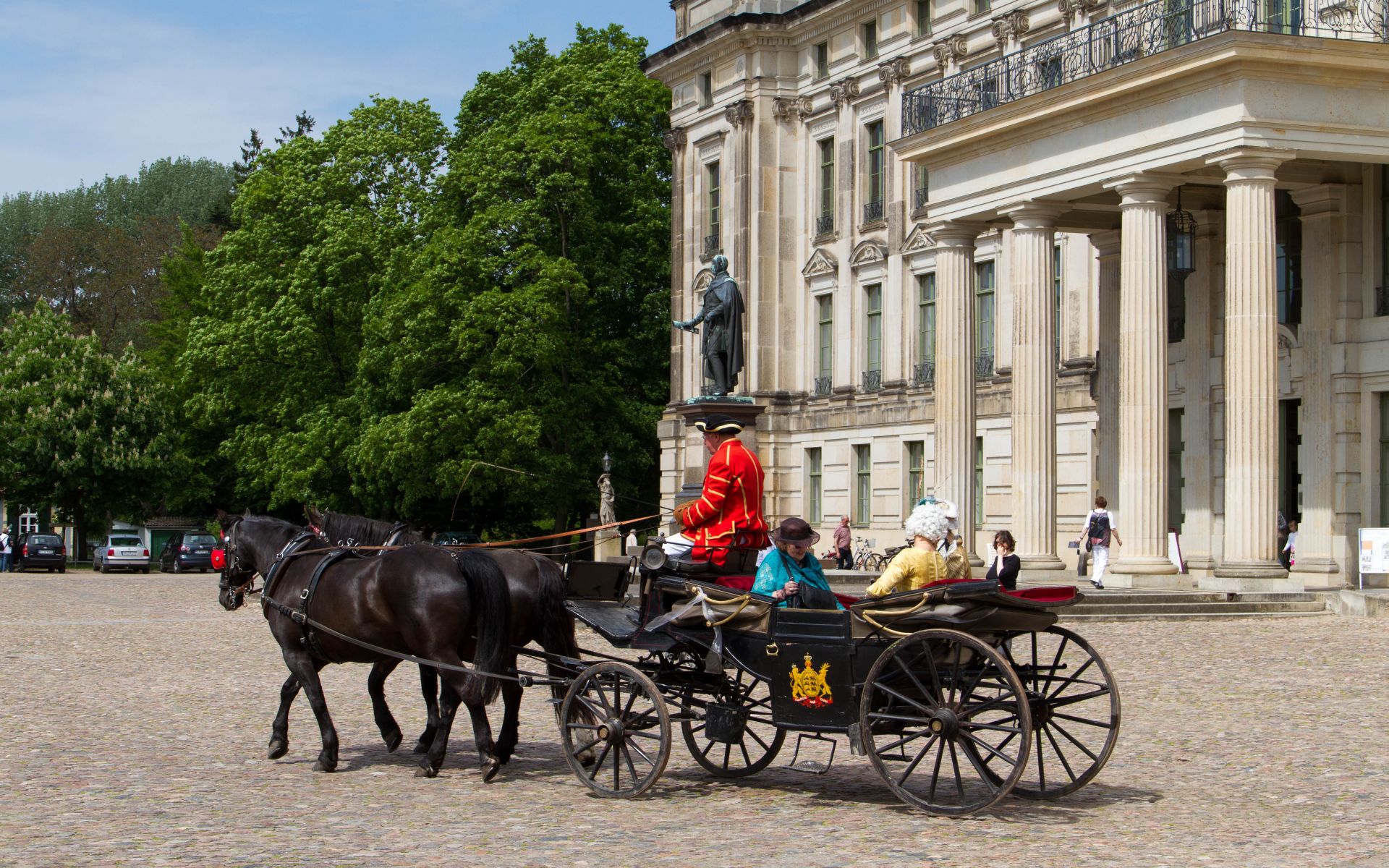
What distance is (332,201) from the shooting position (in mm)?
54156

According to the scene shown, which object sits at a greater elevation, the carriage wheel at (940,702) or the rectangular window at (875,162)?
the rectangular window at (875,162)

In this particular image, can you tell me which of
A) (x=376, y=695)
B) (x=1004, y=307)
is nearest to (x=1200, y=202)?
(x=1004, y=307)

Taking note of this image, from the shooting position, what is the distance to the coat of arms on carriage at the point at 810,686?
31.9ft

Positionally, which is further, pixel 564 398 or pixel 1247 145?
pixel 564 398

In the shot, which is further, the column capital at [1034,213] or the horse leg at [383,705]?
the column capital at [1034,213]

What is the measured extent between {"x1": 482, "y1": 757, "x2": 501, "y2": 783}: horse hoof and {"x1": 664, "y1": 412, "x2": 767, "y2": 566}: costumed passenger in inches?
66.5

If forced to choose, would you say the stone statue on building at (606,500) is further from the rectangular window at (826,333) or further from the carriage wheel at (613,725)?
the carriage wheel at (613,725)

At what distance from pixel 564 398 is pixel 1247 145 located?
2529 cm

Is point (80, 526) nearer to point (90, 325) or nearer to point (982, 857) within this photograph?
point (90, 325)

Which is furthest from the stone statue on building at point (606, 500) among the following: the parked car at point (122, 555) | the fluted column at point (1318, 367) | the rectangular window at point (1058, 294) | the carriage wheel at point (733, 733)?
the carriage wheel at point (733, 733)

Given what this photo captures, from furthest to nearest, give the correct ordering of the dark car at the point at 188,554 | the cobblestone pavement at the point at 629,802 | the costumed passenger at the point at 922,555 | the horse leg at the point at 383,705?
the dark car at the point at 188,554, the horse leg at the point at 383,705, the costumed passenger at the point at 922,555, the cobblestone pavement at the point at 629,802

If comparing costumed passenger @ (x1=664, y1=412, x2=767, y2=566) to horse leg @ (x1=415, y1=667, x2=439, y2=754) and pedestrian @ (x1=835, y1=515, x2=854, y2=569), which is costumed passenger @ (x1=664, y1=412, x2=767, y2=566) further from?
pedestrian @ (x1=835, y1=515, x2=854, y2=569)

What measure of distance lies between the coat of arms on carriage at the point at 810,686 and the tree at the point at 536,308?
34.3 m

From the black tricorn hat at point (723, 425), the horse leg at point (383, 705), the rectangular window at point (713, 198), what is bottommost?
the horse leg at point (383, 705)
